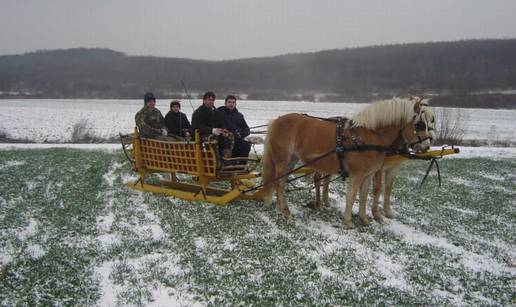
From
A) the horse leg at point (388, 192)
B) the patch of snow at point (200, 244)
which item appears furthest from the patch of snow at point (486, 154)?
the patch of snow at point (200, 244)

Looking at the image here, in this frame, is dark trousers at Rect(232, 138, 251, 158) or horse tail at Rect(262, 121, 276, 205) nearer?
horse tail at Rect(262, 121, 276, 205)

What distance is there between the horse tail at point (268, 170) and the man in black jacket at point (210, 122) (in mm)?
811

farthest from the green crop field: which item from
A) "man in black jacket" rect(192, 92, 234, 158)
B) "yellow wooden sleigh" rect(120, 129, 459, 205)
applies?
"man in black jacket" rect(192, 92, 234, 158)

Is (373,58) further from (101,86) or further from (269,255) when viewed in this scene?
(269,255)

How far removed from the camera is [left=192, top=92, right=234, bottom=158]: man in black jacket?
7.15m

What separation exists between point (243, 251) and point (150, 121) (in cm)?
417

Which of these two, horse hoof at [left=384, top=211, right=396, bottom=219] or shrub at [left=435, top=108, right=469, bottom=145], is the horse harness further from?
shrub at [left=435, top=108, right=469, bottom=145]

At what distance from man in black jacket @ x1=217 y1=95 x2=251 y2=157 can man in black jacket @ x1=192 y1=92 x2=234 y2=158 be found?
0.42 feet

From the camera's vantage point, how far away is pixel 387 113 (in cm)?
548

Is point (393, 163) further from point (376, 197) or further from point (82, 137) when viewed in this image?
point (82, 137)

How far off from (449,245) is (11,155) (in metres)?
13.1

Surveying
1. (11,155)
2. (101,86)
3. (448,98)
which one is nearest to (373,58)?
(448,98)

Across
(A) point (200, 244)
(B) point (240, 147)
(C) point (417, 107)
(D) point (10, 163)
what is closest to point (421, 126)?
(C) point (417, 107)

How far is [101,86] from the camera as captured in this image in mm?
72562
